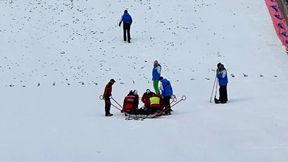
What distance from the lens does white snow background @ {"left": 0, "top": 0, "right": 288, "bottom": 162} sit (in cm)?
1435

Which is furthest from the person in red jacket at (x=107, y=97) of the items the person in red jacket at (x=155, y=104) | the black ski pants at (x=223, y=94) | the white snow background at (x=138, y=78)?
the black ski pants at (x=223, y=94)

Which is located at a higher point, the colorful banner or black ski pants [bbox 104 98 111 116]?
the colorful banner

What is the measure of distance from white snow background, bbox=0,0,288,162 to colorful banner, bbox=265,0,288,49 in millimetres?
322

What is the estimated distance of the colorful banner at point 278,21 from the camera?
29.4 m

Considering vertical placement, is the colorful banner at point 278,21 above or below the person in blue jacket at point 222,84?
above

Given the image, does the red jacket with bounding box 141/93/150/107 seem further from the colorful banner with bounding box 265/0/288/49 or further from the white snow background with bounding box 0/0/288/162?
the colorful banner with bounding box 265/0/288/49

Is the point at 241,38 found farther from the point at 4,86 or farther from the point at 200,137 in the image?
the point at 200,137

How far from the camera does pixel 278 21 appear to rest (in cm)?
3150

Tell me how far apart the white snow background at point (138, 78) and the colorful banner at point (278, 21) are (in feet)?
1.06

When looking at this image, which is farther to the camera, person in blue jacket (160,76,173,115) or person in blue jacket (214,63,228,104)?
person in blue jacket (214,63,228,104)

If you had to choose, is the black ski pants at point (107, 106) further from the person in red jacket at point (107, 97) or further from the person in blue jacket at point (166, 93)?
the person in blue jacket at point (166, 93)

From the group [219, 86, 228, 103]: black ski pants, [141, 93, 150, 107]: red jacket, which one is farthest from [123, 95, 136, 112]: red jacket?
[219, 86, 228, 103]: black ski pants

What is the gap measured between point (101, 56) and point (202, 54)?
4.52 m

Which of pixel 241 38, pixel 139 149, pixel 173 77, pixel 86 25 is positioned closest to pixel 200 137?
pixel 139 149
